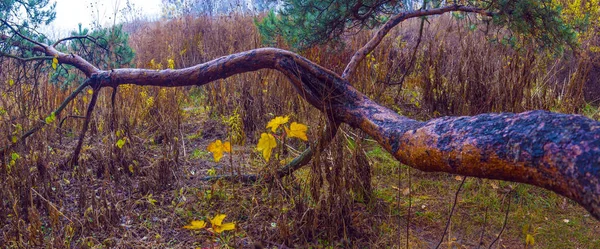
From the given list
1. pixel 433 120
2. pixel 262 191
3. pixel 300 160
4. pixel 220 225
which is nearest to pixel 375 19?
pixel 300 160

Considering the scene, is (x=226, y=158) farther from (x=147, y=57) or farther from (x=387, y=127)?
(x=147, y=57)

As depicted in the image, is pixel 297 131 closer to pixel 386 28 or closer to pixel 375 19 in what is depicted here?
pixel 386 28

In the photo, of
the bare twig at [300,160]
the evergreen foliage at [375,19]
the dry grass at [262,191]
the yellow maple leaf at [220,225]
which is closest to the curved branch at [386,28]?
the evergreen foliage at [375,19]

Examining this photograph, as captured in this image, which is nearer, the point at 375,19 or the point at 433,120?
the point at 433,120

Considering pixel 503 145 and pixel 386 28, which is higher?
pixel 386 28

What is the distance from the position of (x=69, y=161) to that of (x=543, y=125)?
3.24 meters

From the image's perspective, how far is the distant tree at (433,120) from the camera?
3.34 ft

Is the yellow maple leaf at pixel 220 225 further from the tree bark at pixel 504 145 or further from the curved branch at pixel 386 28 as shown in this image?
the curved branch at pixel 386 28

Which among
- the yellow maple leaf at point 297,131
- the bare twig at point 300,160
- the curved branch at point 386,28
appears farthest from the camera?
the curved branch at point 386,28

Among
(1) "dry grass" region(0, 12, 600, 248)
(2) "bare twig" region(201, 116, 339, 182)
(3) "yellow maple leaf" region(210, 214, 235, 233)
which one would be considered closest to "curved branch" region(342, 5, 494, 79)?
(1) "dry grass" region(0, 12, 600, 248)

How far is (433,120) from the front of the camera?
1480mm

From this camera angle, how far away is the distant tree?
1.02 meters

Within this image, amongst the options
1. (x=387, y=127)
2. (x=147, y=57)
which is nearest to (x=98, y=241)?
(x=387, y=127)

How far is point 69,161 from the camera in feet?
10.9
